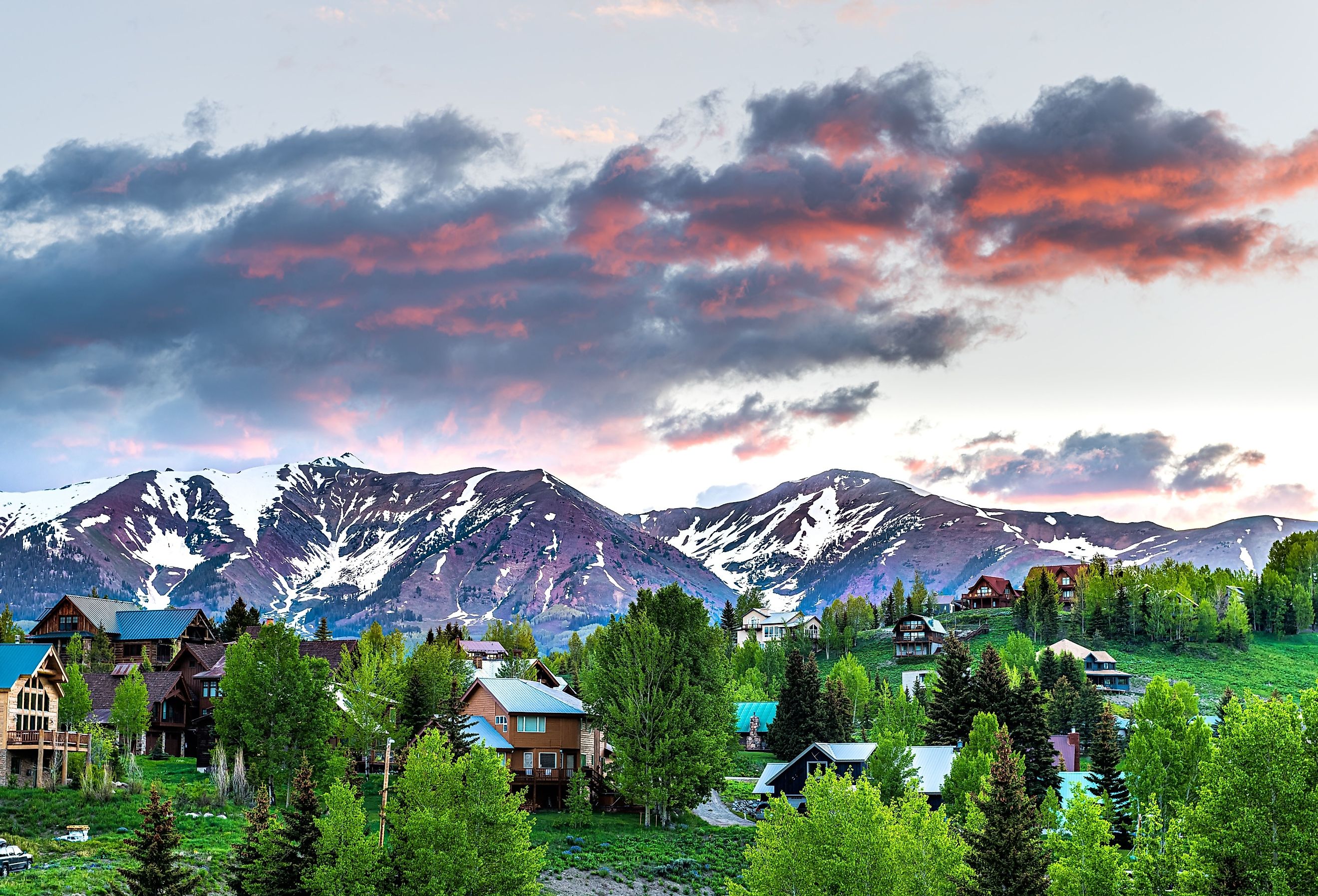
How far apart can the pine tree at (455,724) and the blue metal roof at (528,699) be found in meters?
2.88

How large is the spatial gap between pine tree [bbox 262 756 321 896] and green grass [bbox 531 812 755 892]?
1992 centimetres

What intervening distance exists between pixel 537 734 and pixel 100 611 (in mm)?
72950

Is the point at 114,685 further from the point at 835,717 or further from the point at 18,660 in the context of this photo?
the point at 835,717

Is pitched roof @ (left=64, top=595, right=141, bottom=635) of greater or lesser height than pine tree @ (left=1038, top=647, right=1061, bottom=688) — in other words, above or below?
above

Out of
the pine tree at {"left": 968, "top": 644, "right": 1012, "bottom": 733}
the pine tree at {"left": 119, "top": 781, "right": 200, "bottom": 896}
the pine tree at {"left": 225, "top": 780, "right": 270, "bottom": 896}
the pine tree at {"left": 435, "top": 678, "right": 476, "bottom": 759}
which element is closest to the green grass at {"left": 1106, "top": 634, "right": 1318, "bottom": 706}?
the pine tree at {"left": 968, "top": 644, "right": 1012, "bottom": 733}

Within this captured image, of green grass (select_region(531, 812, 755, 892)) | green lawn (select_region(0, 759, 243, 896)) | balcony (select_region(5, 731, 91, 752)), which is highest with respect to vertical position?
balcony (select_region(5, 731, 91, 752))

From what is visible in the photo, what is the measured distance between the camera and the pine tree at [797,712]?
120438mm

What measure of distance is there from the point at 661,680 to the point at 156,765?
3744cm

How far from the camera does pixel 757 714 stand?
147750mm

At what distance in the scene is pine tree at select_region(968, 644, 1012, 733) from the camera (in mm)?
94812

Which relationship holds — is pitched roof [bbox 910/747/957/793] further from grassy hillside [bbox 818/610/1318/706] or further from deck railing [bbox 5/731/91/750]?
deck railing [bbox 5/731/91/750]

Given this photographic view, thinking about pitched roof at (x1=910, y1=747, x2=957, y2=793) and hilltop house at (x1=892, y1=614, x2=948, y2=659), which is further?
hilltop house at (x1=892, y1=614, x2=948, y2=659)

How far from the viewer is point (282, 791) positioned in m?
73.6

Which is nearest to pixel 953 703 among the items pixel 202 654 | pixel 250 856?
pixel 202 654
